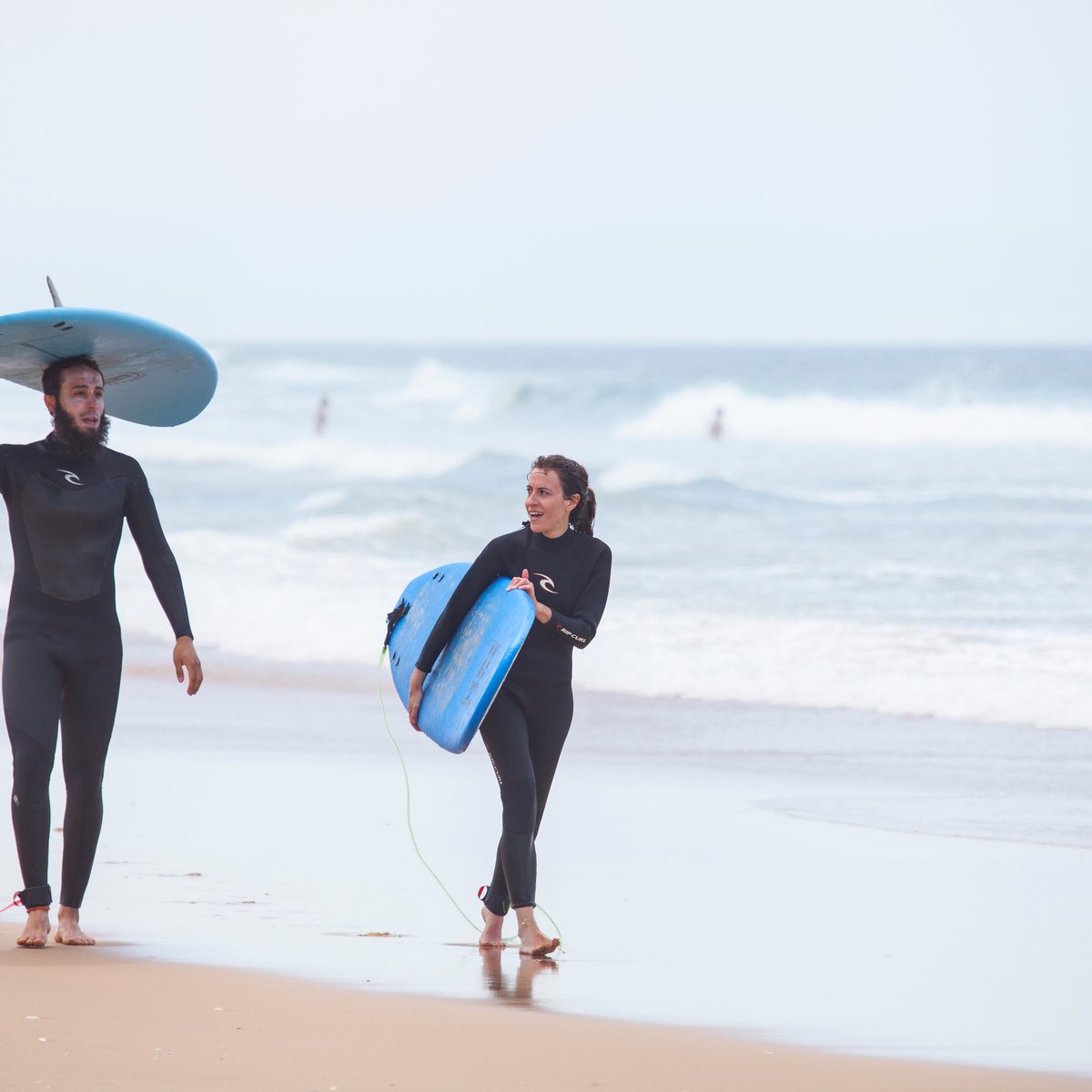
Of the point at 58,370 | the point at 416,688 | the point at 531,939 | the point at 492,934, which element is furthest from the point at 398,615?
the point at 58,370

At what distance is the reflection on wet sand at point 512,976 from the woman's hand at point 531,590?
90 cm

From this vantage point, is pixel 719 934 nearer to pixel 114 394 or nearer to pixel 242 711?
pixel 114 394

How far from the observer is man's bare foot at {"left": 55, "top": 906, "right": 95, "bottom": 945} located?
433 cm

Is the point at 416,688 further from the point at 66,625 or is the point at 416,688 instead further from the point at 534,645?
the point at 66,625

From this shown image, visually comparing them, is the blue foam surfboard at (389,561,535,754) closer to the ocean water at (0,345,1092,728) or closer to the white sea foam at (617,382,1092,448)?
the ocean water at (0,345,1092,728)

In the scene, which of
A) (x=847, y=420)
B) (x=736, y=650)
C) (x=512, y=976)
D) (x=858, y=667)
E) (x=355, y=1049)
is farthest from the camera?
(x=847, y=420)

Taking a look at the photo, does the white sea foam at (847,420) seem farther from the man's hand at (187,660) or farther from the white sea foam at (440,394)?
the man's hand at (187,660)

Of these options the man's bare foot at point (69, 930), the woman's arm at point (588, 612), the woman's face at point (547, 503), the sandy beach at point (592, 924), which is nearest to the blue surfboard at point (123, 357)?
the woman's face at point (547, 503)

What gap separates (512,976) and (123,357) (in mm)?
1987

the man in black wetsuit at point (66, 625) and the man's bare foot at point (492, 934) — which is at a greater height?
the man in black wetsuit at point (66, 625)

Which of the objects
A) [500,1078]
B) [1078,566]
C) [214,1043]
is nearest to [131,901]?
[214,1043]

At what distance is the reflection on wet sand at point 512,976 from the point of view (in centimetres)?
399

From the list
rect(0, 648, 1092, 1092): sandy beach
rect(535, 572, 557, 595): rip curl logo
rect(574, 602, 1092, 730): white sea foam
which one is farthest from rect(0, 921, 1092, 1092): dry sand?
rect(574, 602, 1092, 730): white sea foam

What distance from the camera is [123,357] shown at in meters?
4.66
